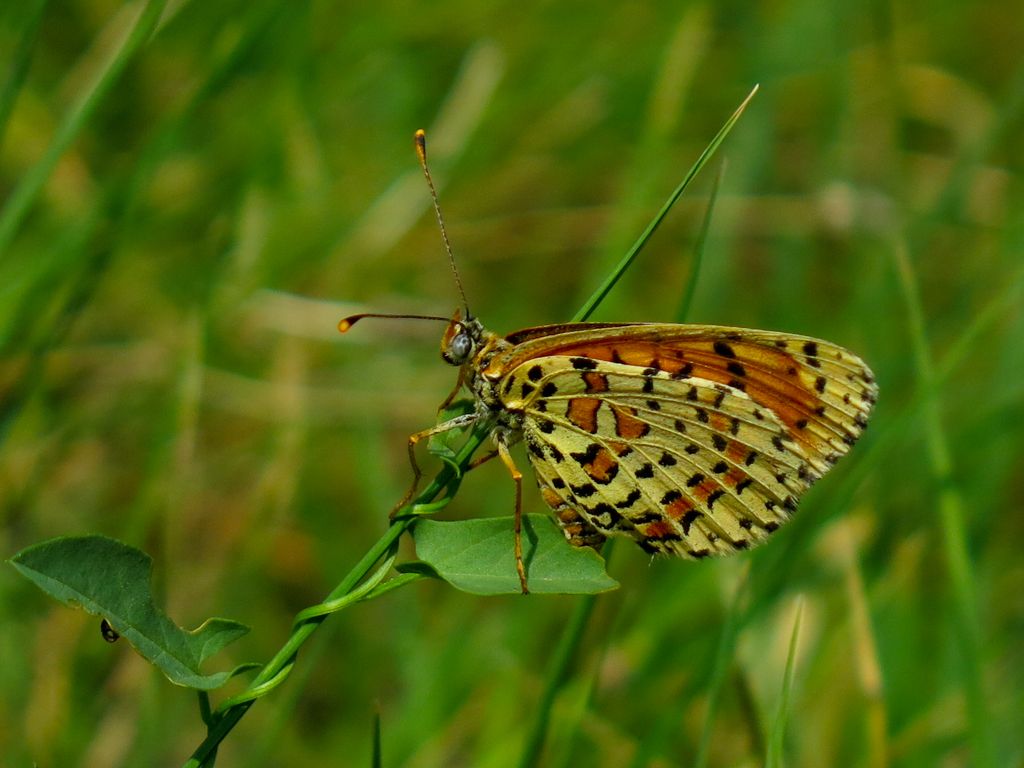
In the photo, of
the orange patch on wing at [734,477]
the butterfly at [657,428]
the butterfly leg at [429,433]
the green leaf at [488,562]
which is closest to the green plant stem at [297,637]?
the green leaf at [488,562]

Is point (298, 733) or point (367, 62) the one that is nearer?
point (298, 733)

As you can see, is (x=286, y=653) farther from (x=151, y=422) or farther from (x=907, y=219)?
(x=907, y=219)

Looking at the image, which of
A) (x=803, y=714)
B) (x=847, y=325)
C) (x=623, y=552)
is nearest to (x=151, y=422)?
(x=623, y=552)

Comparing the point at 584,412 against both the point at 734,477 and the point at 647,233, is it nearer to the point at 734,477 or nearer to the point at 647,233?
the point at 734,477

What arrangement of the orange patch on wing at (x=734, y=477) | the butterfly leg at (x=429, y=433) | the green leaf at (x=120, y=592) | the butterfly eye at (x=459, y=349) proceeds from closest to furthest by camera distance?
1. the green leaf at (x=120, y=592)
2. the butterfly leg at (x=429, y=433)
3. the orange patch on wing at (x=734, y=477)
4. the butterfly eye at (x=459, y=349)

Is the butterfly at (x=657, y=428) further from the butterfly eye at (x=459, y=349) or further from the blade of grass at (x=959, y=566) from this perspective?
the blade of grass at (x=959, y=566)

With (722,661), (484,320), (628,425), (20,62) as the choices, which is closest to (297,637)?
(722,661)
